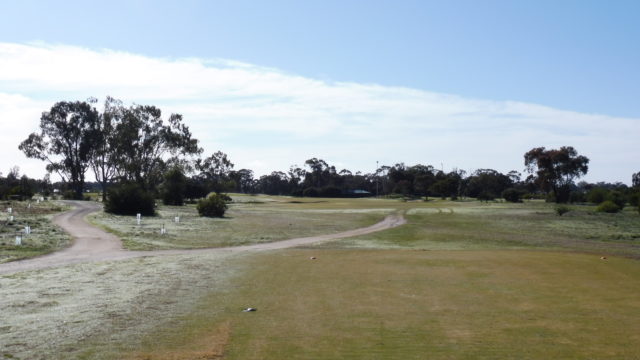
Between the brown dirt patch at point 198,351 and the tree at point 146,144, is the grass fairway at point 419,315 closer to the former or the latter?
the brown dirt patch at point 198,351

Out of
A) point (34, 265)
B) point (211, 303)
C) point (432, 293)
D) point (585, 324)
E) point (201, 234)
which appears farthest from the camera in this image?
point (201, 234)

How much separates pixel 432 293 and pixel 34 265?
16.5 meters

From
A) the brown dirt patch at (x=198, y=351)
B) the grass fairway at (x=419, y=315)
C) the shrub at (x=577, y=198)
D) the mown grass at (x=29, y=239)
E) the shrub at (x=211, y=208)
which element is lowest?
the grass fairway at (x=419, y=315)

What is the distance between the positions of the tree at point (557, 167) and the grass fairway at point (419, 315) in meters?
106

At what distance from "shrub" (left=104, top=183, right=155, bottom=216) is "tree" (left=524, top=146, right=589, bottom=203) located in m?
91.6

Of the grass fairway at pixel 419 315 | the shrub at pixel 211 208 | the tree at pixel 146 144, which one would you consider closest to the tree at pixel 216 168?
the tree at pixel 146 144

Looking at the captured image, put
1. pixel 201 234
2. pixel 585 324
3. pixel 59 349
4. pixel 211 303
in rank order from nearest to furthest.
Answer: pixel 59 349
pixel 585 324
pixel 211 303
pixel 201 234

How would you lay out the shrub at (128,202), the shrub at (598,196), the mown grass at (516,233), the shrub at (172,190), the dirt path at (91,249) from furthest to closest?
the shrub at (598,196), the shrub at (172,190), the shrub at (128,202), the mown grass at (516,233), the dirt path at (91,249)

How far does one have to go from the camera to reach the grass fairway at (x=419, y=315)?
1199 centimetres

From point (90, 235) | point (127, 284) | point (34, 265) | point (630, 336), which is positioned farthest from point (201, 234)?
point (630, 336)

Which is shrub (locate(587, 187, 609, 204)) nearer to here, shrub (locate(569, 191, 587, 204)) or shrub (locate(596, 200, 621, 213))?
shrub (locate(569, 191, 587, 204))

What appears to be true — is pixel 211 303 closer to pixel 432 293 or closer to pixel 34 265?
pixel 432 293

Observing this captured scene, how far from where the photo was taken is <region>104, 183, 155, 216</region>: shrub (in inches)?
2485

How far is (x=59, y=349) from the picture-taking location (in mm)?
11289
